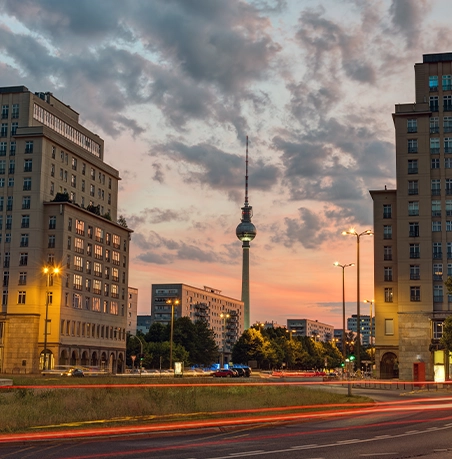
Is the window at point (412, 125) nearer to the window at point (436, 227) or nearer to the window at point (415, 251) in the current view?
the window at point (436, 227)

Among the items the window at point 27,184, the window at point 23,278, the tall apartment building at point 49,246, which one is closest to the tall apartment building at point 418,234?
the tall apartment building at point 49,246

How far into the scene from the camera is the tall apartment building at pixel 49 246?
107m

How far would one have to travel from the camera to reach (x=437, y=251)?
94.6m

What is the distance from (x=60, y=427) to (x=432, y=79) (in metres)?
87.5

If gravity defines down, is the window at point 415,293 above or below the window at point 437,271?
below

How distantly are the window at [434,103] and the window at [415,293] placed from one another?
80.1ft

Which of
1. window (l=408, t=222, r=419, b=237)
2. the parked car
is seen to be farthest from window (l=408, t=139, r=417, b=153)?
the parked car

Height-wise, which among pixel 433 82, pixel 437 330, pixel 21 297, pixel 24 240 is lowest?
pixel 437 330

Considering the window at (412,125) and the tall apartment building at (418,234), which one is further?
the window at (412,125)

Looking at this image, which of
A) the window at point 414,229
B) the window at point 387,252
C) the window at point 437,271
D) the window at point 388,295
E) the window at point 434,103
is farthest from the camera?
the window at point 387,252

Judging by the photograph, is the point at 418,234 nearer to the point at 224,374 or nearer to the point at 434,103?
the point at 434,103

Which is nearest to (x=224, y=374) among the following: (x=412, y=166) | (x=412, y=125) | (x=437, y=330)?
(x=437, y=330)

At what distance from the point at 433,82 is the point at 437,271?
1030 inches

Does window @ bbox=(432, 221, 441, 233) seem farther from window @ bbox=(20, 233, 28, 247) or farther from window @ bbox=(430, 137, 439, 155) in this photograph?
window @ bbox=(20, 233, 28, 247)
